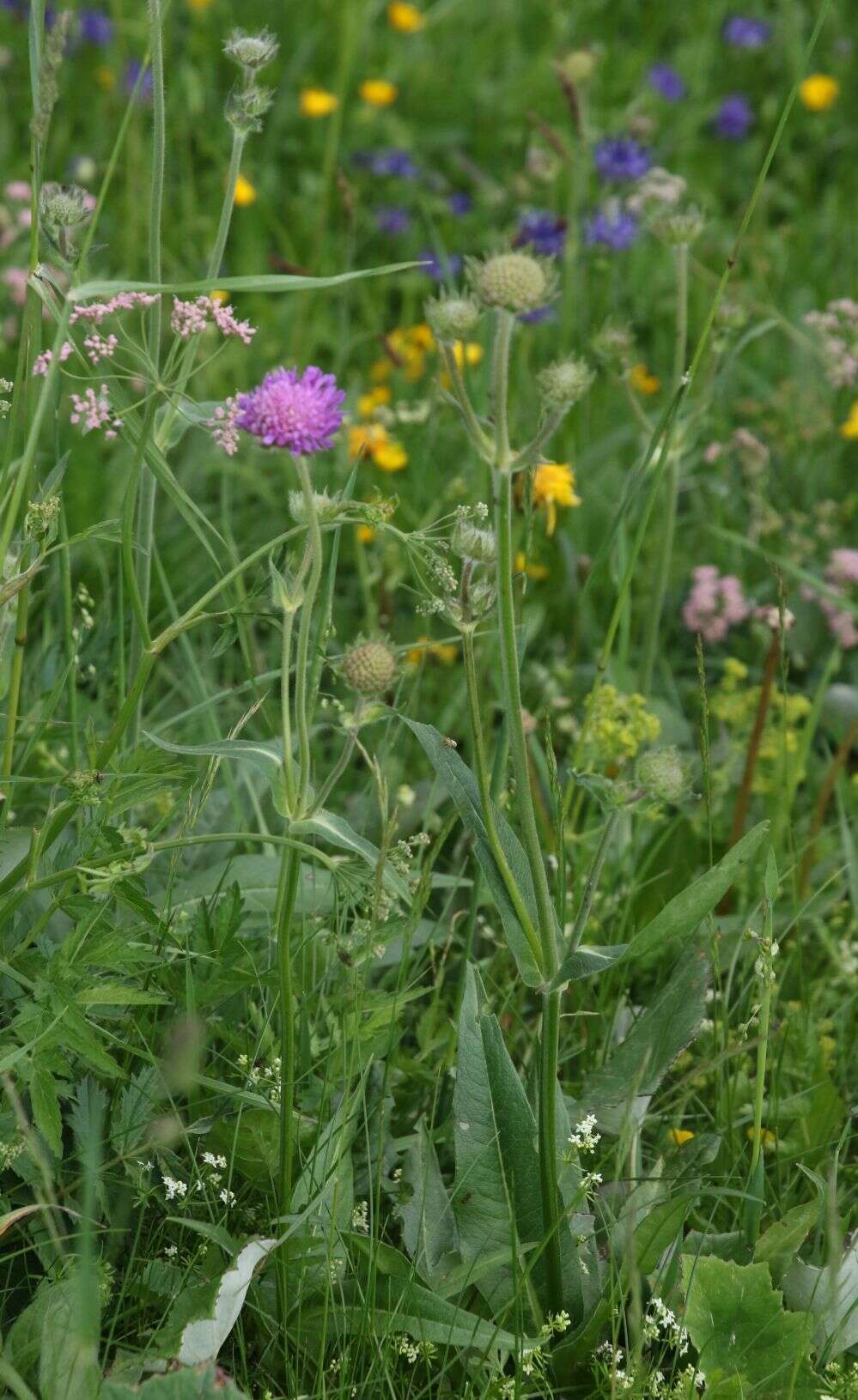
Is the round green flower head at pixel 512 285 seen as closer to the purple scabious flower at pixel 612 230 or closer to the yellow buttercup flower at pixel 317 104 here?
the purple scabious flower at pixel 612 230

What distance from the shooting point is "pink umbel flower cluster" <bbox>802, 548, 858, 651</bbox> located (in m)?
2.53

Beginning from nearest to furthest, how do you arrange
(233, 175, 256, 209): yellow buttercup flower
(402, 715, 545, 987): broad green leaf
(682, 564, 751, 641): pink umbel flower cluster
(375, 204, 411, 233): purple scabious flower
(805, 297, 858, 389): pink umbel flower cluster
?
(402, 715, 545, 987): broad green leaf < (805, 297, 858, 389): pink umbel flower cluster < (682, 564, 751, 641): pink umbel flower cluster < (233, 175, 256, 209): yellow buttercup flower < (375, 204, 411, 233): purple scabious flower

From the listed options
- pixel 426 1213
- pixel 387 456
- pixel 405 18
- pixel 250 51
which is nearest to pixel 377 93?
pixel 405 18

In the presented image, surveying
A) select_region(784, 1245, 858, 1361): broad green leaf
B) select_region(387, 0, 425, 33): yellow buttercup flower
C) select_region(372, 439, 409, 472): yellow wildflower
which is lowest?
select_region(784, 1245, 858, 1361): broad green leaf

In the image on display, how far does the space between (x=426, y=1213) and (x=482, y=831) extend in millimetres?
392

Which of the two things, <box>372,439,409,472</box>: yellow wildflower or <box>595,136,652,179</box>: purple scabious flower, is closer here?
<box>372,439,409,472</box>: yellow wildflower

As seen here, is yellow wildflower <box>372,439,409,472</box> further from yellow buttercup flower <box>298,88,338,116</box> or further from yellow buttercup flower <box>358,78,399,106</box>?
yellow buttercup flower <box>358,78,399,106</box>

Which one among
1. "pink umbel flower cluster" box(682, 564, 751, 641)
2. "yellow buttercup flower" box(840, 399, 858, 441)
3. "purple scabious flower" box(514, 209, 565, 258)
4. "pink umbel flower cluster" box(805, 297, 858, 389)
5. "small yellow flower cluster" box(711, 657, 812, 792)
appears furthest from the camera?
"purple scabious flower" box(514, 209, 565, 258)

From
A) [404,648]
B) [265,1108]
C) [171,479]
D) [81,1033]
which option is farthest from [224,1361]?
[171,479]

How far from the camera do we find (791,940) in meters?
1.95

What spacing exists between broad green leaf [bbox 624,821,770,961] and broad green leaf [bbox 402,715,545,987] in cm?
9

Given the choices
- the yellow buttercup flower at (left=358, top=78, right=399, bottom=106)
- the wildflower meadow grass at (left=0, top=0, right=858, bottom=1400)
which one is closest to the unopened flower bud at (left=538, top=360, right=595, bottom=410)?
the wildflower meadow grass at (left=0, top=0, right=858, bottom=1400)

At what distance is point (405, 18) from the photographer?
13.6 ft

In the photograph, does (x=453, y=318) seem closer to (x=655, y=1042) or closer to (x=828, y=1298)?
(x=655, y=1042)
